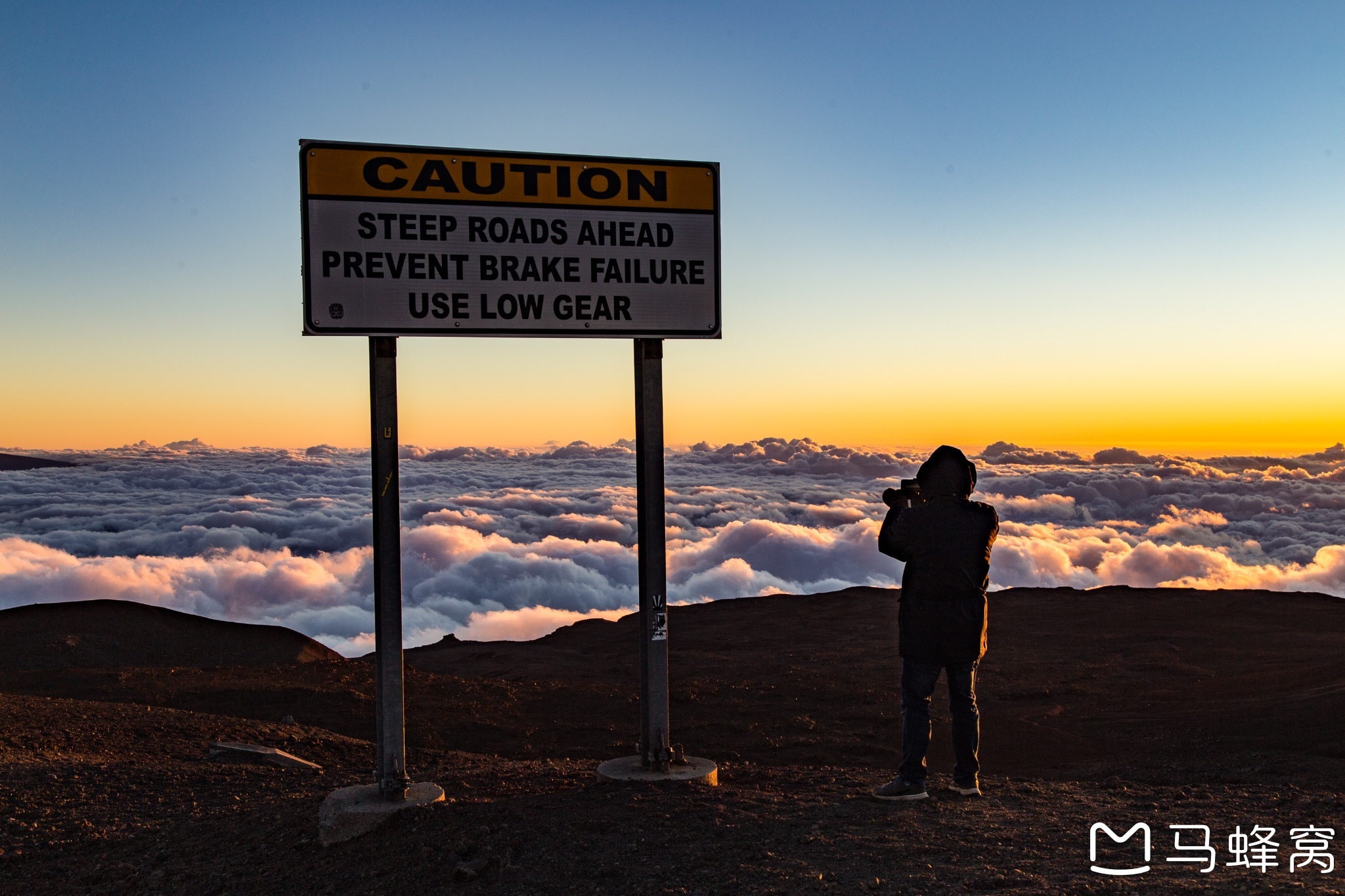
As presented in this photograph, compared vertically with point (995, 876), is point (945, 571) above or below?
above

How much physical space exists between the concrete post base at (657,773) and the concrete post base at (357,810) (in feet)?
3.21

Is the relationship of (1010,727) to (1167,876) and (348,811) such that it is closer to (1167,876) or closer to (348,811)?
(1167,876)

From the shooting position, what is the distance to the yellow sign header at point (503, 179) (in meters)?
5.25

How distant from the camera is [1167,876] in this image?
4.05m

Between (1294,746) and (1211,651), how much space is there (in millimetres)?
7697

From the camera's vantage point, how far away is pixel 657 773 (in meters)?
5.51

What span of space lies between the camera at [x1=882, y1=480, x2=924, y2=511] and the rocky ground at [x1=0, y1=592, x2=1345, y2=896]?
1658 mm

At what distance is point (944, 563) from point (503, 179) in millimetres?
3327

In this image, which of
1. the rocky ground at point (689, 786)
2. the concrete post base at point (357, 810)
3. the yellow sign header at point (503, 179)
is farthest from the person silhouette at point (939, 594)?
the concrete post base at point (357, 810)

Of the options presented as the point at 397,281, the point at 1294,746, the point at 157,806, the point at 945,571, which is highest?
the point at 397,281

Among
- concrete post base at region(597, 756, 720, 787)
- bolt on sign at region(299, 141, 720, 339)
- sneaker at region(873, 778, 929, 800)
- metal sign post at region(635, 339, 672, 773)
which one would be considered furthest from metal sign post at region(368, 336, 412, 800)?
sneaker at region(873, 778, 929, 800)

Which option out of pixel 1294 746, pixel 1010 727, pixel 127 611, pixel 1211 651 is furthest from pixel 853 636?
pixel 127 611

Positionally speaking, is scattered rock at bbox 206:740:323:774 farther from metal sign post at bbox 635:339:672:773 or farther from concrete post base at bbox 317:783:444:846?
metal sign post at bbox 635:339:672:773

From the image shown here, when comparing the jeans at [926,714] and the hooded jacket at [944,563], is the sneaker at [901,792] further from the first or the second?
the hooded jacket at [944,563]
